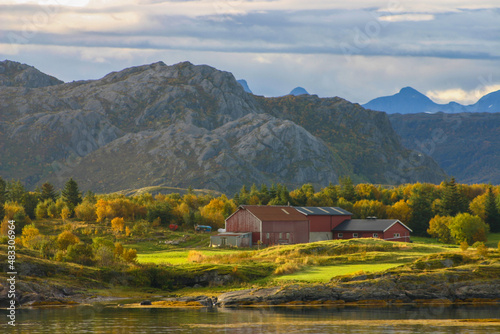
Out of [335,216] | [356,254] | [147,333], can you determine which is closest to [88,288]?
[147,333]

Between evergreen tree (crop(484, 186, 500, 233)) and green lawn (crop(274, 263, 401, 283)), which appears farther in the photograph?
evergreen tree (crop(484, 186, 500, 233))

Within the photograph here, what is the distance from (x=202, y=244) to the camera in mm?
100938

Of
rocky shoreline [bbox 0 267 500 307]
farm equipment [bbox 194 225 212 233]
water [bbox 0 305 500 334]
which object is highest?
farm equipment [bbox 194 225 212 233]

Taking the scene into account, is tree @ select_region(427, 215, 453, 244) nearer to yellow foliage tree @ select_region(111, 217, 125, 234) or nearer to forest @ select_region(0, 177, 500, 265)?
forest @ select_region(0, 177, 500, 265)

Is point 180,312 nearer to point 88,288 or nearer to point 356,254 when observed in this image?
point 88,288

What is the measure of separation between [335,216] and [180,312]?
7261 cm

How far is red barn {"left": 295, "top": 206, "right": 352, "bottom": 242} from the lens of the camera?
366 feet

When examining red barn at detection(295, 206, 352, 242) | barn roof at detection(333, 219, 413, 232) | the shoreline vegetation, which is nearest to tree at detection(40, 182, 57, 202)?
red barn at detection(295, 206, 352, 242)

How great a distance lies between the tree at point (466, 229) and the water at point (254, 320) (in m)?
62.5

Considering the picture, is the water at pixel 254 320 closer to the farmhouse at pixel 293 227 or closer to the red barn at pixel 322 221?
the farmhouse at pixel 293 227

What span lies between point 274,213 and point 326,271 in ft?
167

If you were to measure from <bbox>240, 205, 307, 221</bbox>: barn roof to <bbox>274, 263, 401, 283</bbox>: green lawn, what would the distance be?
43.9 metres

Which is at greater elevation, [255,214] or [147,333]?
[255,214]

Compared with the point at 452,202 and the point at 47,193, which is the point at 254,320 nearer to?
the point at 452,202
